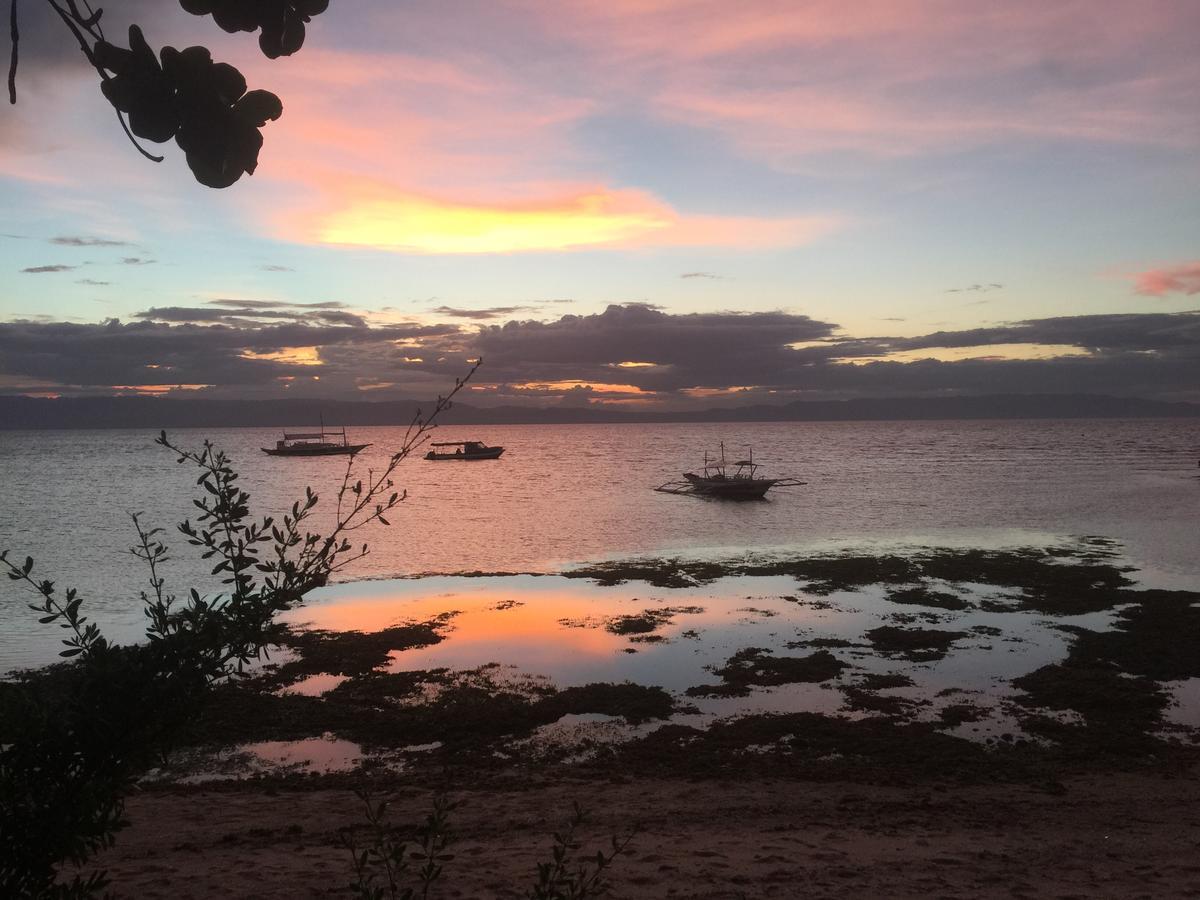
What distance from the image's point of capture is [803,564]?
36188 millimetres

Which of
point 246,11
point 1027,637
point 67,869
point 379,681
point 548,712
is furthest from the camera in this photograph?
point 1027,637

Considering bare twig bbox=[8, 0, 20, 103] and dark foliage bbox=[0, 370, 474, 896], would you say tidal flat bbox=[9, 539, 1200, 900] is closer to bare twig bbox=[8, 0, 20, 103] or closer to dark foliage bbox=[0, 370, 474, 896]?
dark foliage bbox=[0, 370, 474, 896]

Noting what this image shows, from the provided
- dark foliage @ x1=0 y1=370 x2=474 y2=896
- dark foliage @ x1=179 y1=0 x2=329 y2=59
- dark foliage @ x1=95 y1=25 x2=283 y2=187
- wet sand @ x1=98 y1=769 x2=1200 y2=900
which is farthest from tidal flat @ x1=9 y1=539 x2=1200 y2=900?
dark foliage @ x1=179 y1=0 x2=329 y2=59

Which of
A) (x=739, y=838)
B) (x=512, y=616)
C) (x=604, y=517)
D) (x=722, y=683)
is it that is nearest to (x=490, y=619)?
(x=512, y=616)

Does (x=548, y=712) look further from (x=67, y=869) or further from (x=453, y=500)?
(x=453, y=500)

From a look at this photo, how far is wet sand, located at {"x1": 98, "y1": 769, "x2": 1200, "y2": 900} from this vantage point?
1027 centimetres

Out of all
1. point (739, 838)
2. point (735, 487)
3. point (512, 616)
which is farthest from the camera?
point (735, 487)

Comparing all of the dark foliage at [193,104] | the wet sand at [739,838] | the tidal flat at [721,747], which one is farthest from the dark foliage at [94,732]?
the wet sand at [739,838]

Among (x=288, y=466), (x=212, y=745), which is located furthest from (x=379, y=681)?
(x=288, y=466)

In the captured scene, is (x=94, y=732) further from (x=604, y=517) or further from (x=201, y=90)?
(x=604, y=517)

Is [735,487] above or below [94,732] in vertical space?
below

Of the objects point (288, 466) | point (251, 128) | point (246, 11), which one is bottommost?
point (288, 466)

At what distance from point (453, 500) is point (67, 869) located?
61.0 meters

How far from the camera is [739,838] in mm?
11781
